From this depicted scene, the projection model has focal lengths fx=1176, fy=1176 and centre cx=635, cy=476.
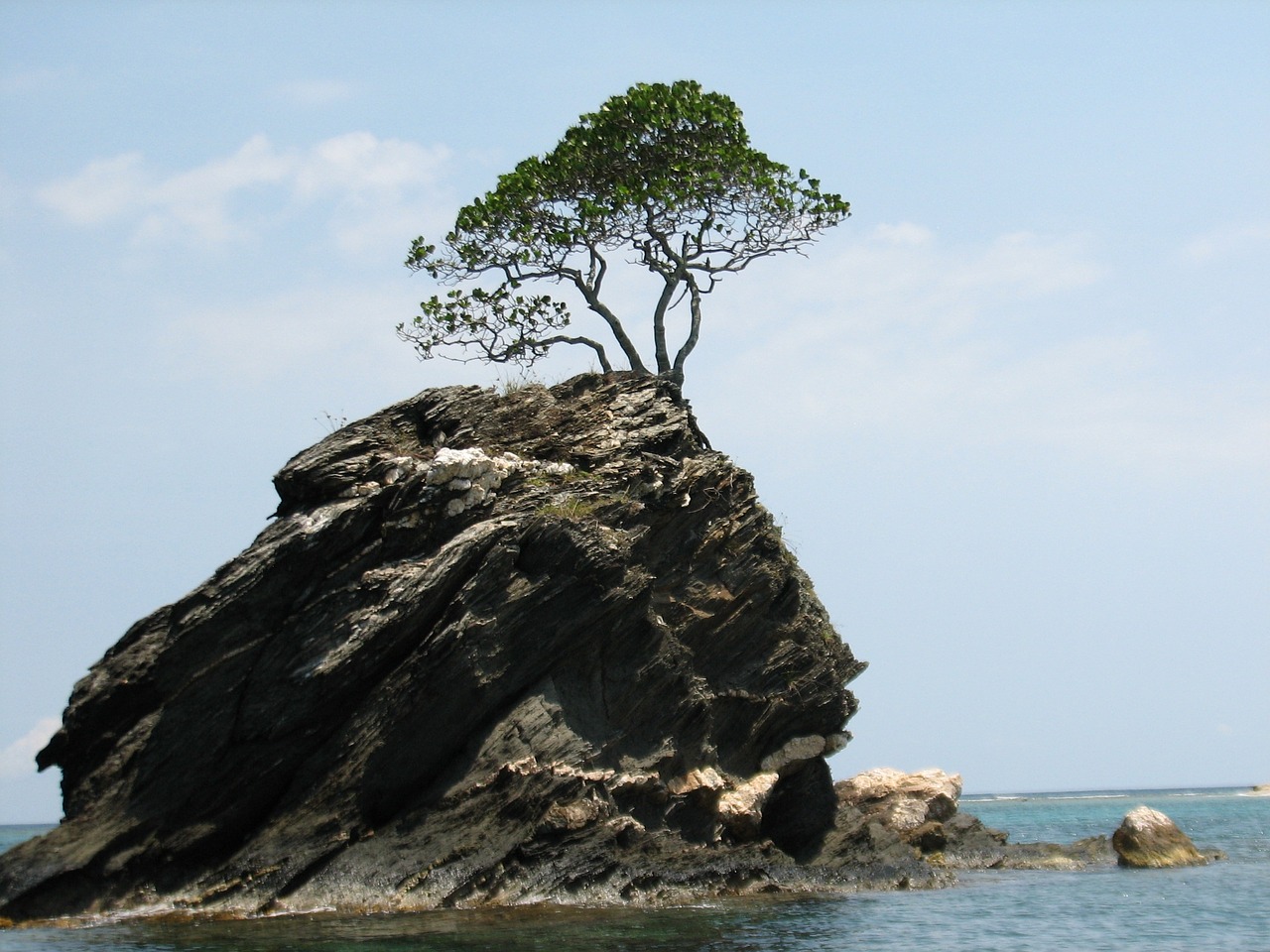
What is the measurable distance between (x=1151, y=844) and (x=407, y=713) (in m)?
25.8

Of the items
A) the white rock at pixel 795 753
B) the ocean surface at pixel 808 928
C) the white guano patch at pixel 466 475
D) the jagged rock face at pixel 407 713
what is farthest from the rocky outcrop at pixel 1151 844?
the white guano patch at pixel 466 475

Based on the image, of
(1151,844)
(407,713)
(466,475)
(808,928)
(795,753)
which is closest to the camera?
(808,928)

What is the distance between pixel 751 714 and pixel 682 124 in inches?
653

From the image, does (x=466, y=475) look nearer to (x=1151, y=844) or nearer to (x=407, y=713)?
Result: (x=407, y=713)

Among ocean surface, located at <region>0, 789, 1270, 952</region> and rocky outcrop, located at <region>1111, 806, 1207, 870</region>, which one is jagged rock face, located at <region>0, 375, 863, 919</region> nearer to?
ocean surface, located at <region>0, 789, 1270, 952</region>

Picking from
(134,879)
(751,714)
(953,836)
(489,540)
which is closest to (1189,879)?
(953,836)

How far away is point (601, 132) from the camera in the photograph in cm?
3334

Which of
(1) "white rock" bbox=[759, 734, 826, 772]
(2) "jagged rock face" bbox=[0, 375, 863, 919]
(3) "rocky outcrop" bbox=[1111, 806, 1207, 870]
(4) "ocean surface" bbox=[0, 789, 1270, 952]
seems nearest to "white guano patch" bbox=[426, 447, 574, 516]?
(2) "jagged rock face" bbox=[0, 375, 863, 919]

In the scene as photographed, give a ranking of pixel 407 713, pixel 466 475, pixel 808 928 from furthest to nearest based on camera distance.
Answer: pixel 466 475 < pixel 407 713 < pixel 808 928

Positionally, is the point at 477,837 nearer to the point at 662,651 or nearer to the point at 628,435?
the point at 662,651

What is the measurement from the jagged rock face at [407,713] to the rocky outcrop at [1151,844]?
51.0 ft

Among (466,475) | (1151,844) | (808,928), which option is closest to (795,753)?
(808,928)

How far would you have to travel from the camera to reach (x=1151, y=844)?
124 ft

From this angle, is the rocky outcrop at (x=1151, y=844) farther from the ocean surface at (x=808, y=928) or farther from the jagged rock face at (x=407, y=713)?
the jagged rock face at (x=407, y=713)
